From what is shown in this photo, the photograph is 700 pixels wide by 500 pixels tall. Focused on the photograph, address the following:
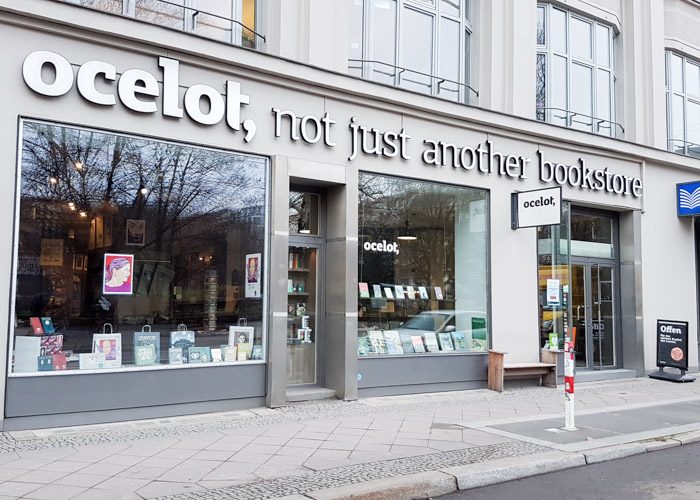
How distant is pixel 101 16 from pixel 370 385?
6.61 metres

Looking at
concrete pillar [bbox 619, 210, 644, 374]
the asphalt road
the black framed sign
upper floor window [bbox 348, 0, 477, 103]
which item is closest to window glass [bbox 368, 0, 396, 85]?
upper floor window [bbox 348, 0, 477, 103]

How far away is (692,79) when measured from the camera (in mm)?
16891

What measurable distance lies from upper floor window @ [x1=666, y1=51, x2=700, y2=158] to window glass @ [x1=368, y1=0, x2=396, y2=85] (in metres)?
8.45

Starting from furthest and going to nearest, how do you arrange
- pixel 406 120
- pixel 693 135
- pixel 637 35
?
1. pixel 693 135
2. pixel 637 35
3. pixel 406 120

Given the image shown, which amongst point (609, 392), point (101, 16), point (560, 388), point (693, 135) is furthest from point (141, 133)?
point (693, 135)

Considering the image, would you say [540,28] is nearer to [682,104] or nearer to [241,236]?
[682,104]

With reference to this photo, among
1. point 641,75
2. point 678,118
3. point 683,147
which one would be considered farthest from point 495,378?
point 678,118

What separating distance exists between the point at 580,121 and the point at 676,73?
4.02 m

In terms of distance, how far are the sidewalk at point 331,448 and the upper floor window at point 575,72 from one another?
6705 mm

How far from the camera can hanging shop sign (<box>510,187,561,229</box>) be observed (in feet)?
37.3

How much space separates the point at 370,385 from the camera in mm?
10555

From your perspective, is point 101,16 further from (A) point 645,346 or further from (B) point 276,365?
(A) point 645,346

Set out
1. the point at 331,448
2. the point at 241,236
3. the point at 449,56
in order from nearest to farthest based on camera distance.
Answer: the point at 331,448, the point at 241,236, the point at 449,56

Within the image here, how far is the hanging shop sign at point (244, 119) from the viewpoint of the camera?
8.02 meters
